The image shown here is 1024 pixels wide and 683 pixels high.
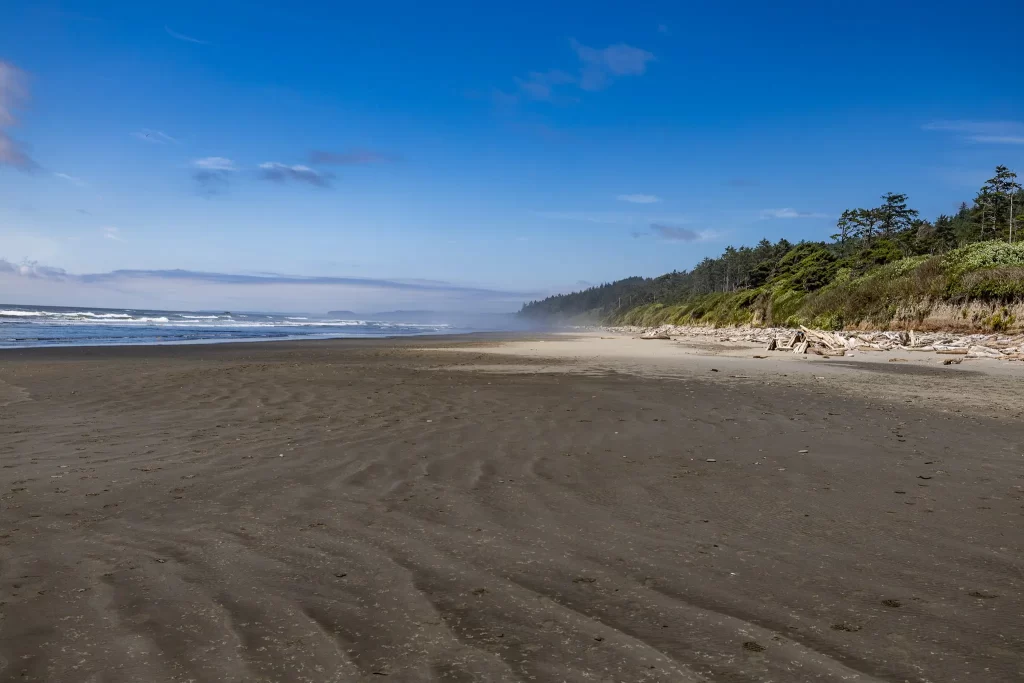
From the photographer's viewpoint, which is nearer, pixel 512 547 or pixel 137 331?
pixel 512 547

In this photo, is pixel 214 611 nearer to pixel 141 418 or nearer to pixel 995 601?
pixel 995 601

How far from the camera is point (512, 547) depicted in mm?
3662

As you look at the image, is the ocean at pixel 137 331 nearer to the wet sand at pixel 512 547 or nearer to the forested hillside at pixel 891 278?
the wet sand at pixel 512 547

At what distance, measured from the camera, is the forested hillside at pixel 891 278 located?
101 ft

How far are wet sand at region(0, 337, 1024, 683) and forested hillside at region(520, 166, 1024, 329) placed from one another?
28164mm

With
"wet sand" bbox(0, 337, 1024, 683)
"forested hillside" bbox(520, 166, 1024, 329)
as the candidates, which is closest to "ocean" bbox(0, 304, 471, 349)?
"wet sand" bbox(0, 337, 1024, 683)

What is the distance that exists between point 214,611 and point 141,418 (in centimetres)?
654

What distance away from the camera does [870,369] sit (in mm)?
15695

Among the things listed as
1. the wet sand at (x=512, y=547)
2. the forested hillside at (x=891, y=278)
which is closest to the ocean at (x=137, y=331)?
the wet sand at (x=512, y=547)

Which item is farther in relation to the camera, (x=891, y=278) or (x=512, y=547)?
(x=891, y=278)

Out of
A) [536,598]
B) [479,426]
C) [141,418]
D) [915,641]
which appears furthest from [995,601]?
[141,418]

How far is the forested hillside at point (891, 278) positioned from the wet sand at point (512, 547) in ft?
92.4

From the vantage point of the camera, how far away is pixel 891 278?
4025cm

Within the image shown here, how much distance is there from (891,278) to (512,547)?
4447 centimetres
